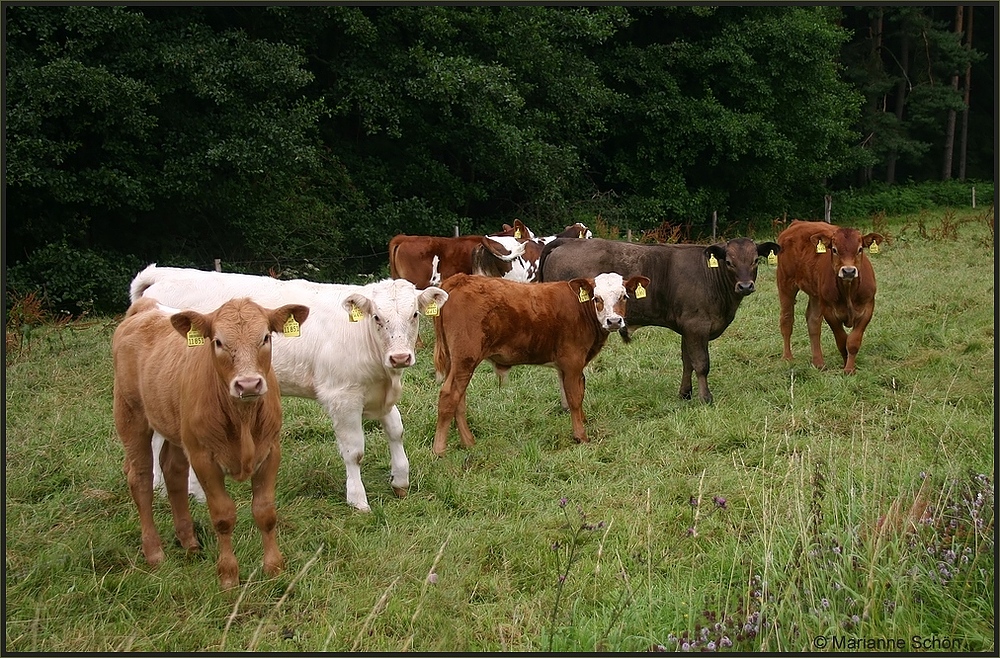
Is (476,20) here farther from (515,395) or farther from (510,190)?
(515,395)

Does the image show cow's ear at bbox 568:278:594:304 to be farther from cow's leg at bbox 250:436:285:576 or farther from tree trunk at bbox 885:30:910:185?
tree trunk at bbox 885:30:910:185

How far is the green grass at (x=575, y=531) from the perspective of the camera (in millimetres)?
3453

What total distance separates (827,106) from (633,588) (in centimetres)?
2797

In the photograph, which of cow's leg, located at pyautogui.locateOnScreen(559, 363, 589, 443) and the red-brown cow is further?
the red-brown cow

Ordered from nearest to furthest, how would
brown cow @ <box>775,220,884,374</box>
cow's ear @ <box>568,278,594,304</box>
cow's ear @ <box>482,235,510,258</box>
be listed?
1. cow's ear @ <box>568,278,594,304</box>
2. brown cow @ <box>775,220,884,374</box>
3. cow's ear @ <box>482,235,510,258</box>

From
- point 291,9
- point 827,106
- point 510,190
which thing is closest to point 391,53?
point 291,9

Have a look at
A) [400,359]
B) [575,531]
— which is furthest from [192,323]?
[575,531]

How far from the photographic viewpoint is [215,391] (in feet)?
13.9

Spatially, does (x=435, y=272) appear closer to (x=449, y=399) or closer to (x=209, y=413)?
(x=449, y=399)

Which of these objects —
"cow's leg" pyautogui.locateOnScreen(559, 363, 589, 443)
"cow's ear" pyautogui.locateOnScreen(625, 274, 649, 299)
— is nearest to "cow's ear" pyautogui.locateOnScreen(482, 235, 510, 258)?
"cow's ear" pyautogui.locateOnScreen(625, 274, 649, 299)

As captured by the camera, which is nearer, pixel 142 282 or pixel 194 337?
pixel 194 337

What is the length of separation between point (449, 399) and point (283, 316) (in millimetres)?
2500

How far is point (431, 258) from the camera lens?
12773 millimetres

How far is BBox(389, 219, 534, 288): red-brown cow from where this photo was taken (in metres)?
12.7
